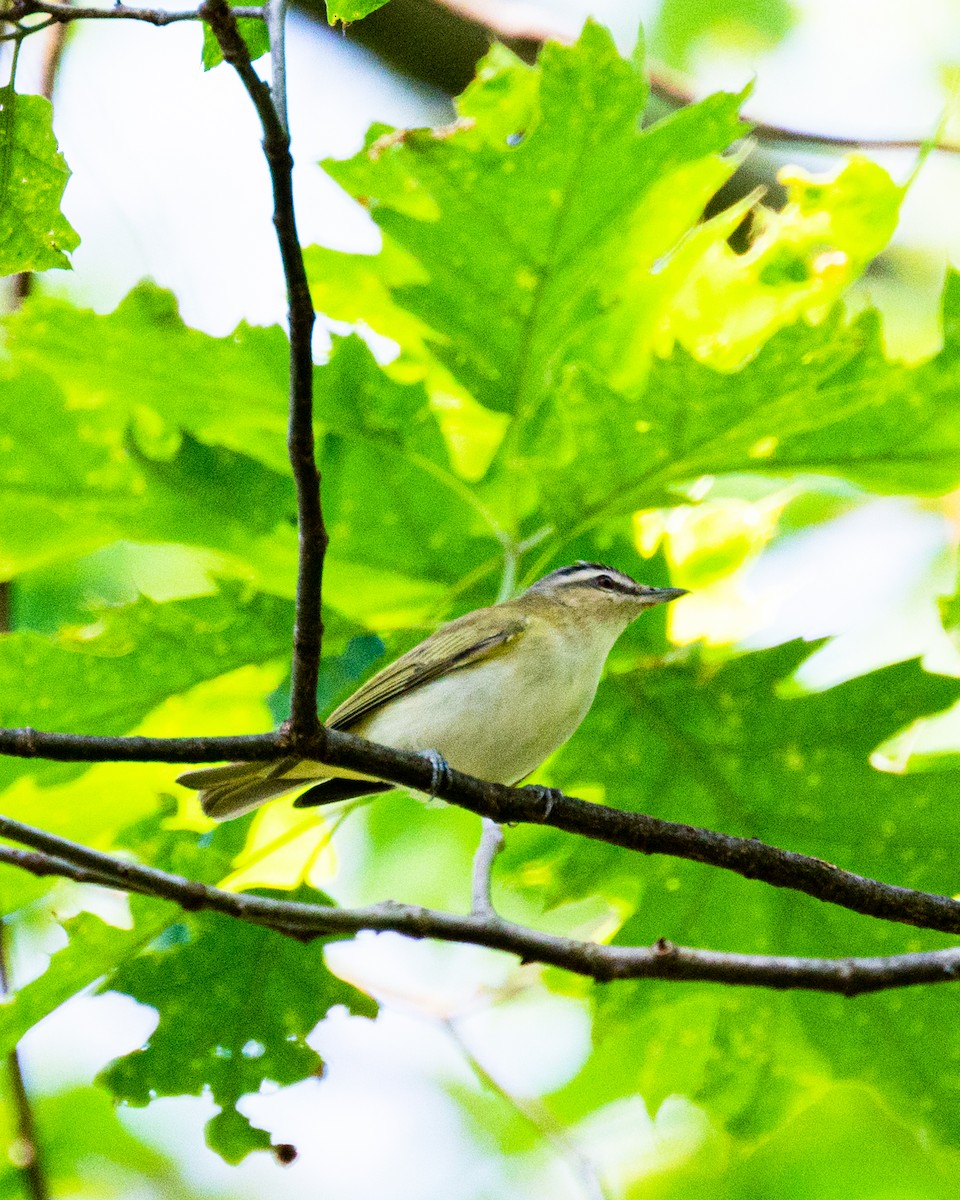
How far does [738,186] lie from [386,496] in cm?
189

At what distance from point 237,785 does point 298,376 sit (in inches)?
73.7

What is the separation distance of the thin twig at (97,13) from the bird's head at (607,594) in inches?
89.7

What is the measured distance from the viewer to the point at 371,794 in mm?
3529

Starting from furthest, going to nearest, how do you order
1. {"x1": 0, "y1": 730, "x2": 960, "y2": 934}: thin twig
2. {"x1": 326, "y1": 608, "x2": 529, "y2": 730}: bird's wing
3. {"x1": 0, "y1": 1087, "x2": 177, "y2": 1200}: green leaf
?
{"x1": 0, "y1": 1087, "x2": 177, "y2": 1200}: green leaf → {"x1": 326, "y1": 608, "x2": 529, "y2": 730}: bird's wing → {"x1": 0, "y1": 730, "x2": 960, "y2": 934}: thin twig

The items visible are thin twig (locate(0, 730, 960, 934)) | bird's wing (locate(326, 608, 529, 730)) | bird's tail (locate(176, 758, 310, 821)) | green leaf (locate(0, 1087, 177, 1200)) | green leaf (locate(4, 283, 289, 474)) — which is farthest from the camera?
green leaf (locate(0, 1087, 177, 1200))

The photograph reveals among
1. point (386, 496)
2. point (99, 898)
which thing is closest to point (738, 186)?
point (386, 496)

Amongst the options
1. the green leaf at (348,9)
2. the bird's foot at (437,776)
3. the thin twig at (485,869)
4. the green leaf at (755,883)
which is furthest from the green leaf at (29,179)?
the green leaf at (755,883)

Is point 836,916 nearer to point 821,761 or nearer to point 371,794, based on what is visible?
point 821,761

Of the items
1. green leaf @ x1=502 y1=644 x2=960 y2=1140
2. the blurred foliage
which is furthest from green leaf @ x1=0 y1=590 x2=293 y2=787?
green leaf @ x1=502 y1=644 x2=960 y2=1140

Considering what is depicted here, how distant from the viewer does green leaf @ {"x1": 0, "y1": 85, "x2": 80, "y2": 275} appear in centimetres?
202

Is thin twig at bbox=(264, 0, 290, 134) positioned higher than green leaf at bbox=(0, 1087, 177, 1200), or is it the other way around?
thin twig at bbox=(264, 0, 290, 134)

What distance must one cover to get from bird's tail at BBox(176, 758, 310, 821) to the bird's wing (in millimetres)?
352

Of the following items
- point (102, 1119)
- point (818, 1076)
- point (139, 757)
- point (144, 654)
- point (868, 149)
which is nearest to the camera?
point (139, 757)

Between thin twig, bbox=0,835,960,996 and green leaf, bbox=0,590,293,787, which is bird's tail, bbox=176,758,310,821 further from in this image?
thin twig, bbox=0,835,960,996
